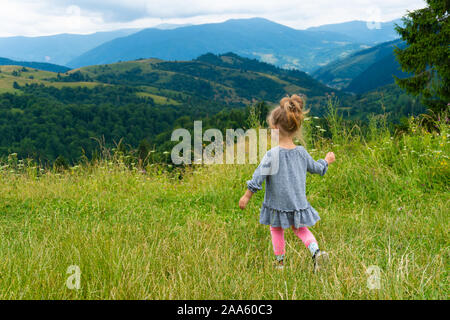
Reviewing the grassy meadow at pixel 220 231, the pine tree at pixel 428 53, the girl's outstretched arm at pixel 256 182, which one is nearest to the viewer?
the grassy meadow at pixel 220 231

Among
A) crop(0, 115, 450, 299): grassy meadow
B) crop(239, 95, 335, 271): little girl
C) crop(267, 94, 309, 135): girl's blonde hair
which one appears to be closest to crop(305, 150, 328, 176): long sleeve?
crop(239, 95, 335, 271): little girl

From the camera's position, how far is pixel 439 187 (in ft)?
16.9

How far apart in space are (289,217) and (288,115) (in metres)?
1.01

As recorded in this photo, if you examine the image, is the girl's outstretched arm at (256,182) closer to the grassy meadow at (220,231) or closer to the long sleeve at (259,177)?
the long sleeve at (259,177)

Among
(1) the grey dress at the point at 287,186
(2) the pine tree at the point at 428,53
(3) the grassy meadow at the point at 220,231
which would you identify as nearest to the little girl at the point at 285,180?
(1) the grey dress at the point at 287,186

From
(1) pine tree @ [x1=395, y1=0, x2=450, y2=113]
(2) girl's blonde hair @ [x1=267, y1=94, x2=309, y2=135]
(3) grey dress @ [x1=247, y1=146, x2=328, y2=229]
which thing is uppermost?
(1) pine tree @ [x1=395, y1=0, x2=450, y2=113]

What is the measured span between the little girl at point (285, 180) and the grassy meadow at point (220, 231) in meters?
0.21

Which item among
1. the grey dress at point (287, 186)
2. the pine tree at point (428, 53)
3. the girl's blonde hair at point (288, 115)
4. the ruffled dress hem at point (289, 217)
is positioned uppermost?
the pine tree at point (428, 53)

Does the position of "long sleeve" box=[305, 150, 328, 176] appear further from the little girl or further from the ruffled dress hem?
the ruffled dress hem

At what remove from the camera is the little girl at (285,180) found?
3.10 metres

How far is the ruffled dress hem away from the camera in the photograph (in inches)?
125

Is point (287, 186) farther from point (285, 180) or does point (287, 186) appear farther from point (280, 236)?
point (280, 236)
